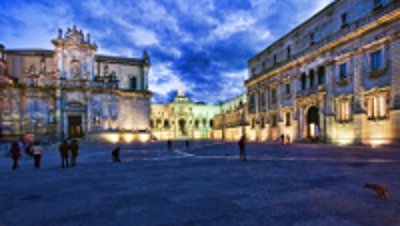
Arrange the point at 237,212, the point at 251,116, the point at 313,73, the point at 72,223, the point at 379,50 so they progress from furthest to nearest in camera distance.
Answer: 1. the point at 251,116
2. the point at 313,73
3. the point at 379,50
4. the point at 237,212
5. the point at 72,223

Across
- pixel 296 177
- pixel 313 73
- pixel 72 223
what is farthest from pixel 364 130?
pixel 72 223

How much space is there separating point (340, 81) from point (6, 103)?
4687 centimetres

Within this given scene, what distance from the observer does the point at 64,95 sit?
3559cm

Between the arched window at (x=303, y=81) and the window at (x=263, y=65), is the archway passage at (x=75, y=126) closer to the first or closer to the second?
the window at (x=263, y=65)

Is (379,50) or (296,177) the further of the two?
(379,50)

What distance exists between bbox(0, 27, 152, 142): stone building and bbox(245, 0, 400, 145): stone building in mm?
26582

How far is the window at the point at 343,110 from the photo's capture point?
817 inches

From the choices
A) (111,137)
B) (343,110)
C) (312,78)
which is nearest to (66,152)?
(343,110)

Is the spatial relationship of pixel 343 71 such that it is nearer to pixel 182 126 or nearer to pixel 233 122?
pixel 233 122

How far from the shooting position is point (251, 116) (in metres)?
39.1

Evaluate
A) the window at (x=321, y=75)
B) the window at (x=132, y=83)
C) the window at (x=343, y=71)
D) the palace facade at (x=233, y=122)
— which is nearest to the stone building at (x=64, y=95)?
the window at (x=132, y=83)

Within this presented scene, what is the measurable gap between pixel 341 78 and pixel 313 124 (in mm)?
6704

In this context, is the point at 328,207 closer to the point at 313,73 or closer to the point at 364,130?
the point at 364,130

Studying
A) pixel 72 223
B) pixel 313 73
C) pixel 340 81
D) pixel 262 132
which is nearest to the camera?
pixel 72 223
